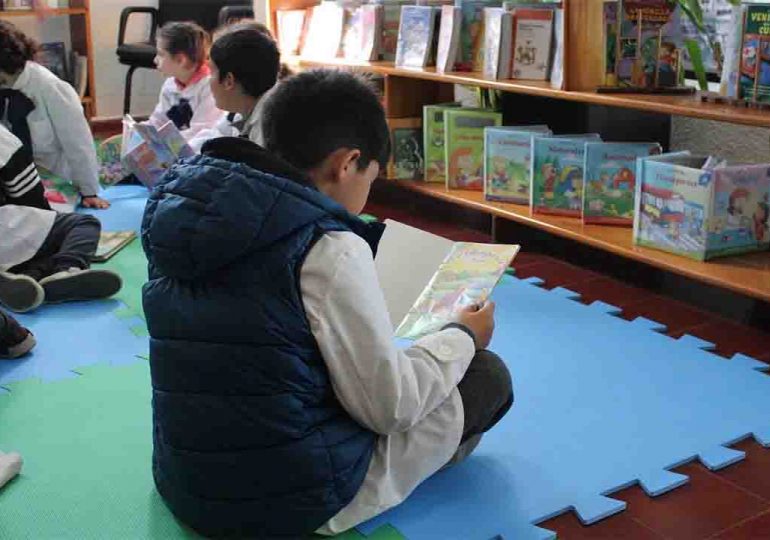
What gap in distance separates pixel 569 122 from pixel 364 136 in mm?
1961

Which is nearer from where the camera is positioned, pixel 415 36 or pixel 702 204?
pixel 702 204

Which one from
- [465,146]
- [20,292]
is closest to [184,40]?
[465,146]

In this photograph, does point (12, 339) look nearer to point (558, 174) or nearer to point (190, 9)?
point (558, 174)

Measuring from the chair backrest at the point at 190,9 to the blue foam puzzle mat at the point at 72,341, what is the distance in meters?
3.16

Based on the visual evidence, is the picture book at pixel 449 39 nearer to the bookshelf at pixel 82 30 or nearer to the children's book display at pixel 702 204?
the children's book display at pixel 702 204

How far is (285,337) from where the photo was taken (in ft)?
4.32

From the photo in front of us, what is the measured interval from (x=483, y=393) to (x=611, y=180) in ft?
4.62

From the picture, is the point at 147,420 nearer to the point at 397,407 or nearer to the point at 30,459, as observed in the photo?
the point at 30,459

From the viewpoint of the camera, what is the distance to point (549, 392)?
204cm

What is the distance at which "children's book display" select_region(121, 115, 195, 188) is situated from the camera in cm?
346

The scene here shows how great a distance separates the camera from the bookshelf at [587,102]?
2.39m

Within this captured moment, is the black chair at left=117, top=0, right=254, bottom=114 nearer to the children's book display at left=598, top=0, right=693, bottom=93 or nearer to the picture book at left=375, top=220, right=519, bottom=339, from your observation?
the children's book display at left=598, top=0, right=693, bottom=93

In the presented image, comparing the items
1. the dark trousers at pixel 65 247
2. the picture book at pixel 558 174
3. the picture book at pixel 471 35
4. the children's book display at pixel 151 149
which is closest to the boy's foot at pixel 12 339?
the dark trousers at pixel 65 247

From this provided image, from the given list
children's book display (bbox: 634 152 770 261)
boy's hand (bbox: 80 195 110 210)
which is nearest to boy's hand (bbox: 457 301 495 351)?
children's book display (bbox: 634 152 770 261)
